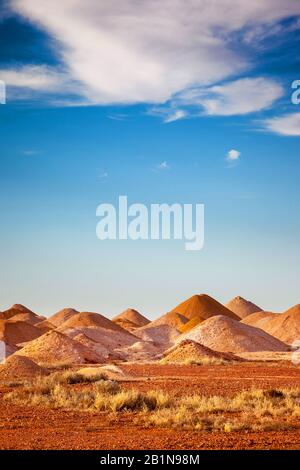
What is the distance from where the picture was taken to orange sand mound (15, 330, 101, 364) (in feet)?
174

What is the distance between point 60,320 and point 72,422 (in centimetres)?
12957

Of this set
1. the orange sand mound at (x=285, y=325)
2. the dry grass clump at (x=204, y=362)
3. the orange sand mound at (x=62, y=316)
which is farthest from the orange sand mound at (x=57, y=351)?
the orange sand mound at (x=62, y=316)

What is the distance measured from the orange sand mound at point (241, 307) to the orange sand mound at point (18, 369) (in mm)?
131164

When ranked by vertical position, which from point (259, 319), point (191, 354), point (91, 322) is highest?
point (259, 319)

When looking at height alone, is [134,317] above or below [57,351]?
above

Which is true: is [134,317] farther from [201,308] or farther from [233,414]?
[233,414]

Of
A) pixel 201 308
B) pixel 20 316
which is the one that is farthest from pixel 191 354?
pixel 20 316

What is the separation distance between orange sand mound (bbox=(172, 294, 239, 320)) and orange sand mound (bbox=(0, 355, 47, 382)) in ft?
307

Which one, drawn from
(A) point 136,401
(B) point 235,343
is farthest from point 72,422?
(B) point 235,343

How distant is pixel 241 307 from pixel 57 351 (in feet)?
384

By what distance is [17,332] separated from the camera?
291 ft

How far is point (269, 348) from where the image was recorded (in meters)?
72.2

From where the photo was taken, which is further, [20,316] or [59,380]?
[20,316]

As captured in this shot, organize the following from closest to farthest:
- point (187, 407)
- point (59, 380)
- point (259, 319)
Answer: point (187, 407)
point (59, 380)
point (259, 319)
